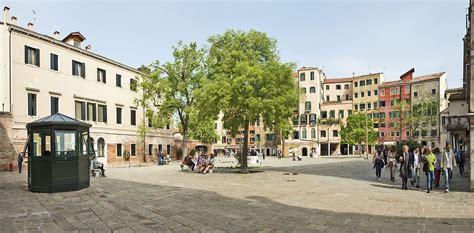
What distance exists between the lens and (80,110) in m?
30.6

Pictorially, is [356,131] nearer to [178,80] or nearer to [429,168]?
[178,80]

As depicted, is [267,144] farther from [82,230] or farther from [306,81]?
A: [82,230]

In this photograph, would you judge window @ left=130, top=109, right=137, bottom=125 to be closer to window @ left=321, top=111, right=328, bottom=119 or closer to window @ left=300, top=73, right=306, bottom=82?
window @ left=300, top=73, right=306, bottom=82

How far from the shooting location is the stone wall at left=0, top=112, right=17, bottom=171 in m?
23.8

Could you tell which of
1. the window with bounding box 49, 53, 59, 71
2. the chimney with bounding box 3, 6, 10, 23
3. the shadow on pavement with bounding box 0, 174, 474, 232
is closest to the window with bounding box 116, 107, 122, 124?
the window with bounding box 49, 53, 59, 71

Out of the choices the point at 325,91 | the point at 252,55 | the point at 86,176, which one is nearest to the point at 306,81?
the point at 325,91

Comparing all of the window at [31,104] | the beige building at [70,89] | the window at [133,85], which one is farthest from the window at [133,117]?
the window at [31,104]

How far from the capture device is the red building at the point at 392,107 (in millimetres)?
66625

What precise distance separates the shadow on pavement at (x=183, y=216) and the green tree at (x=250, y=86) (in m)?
9.78

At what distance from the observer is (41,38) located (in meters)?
26.6

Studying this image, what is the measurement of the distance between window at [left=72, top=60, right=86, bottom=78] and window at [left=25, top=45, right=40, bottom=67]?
3750mm

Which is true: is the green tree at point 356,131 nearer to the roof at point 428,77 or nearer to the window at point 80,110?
the roof at point 428,77

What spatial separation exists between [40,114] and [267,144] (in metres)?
54.9

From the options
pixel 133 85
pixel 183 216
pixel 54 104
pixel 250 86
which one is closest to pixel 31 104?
pixel 54 104
